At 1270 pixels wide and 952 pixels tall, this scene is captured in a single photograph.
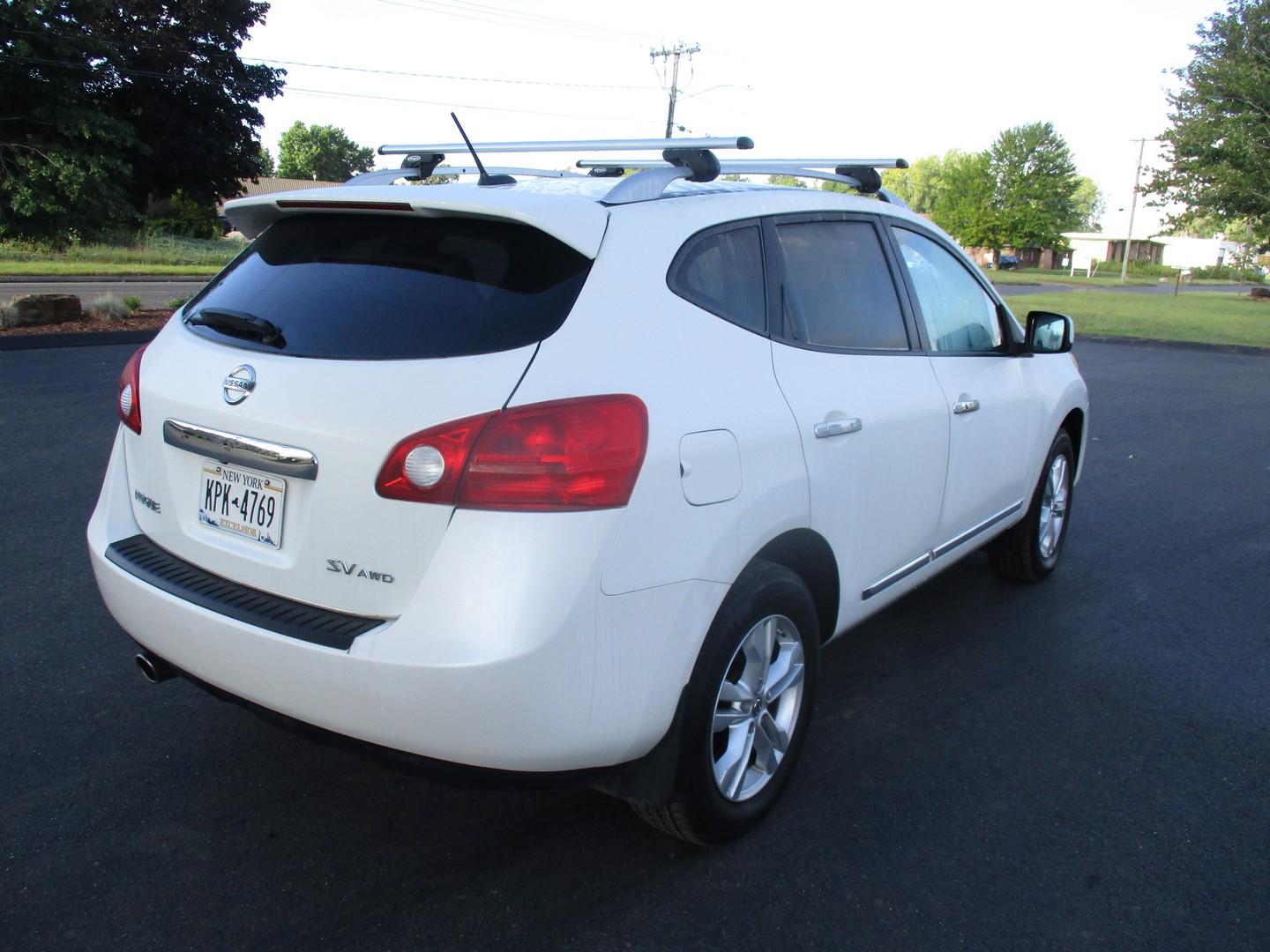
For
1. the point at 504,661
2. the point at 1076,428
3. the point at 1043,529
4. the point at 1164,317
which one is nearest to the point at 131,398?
the point at 504,661

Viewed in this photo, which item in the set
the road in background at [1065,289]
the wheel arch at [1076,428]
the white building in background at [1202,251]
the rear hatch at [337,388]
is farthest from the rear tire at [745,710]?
the white building in background at [1202,251]

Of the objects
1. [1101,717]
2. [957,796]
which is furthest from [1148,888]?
[1101,717]

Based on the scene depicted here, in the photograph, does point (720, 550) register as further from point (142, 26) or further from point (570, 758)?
point (142, 26)

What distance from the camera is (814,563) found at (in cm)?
296

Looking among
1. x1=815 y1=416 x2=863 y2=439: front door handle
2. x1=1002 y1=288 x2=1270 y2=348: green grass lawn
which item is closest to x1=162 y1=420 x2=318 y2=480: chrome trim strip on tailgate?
x1=815 y1=416 x2=863 y2=439: front door handle

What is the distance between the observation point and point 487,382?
7.30 ft

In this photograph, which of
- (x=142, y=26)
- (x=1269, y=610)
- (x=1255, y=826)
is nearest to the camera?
(x=1255, y=826)

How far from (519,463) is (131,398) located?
1.34 m

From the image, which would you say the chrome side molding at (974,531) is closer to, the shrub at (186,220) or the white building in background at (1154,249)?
the shrub at (186,220)

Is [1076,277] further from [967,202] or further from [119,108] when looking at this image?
[119,108]

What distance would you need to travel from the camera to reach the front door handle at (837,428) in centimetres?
291

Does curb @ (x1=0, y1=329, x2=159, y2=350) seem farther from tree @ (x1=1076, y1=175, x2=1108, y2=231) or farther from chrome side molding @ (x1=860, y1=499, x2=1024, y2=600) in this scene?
tree @ (x1=1076, y1=175, x2=1108, y2=231)

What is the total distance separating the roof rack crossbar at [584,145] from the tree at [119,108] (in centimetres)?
3185

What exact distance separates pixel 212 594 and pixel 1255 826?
118 inches
